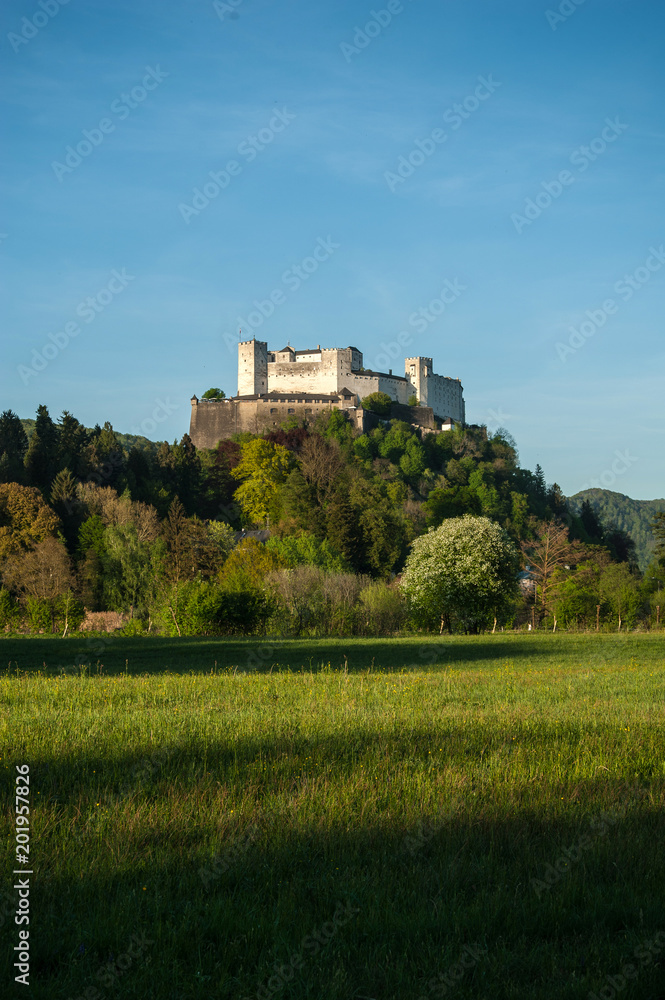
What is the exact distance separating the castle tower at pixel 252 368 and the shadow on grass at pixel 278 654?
4114 inches

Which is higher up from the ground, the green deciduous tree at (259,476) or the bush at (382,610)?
the green deciduous tree at (259,476)

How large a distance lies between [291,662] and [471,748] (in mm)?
13200

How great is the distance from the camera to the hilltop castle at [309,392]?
122938mm

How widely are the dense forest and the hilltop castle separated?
6994 mm

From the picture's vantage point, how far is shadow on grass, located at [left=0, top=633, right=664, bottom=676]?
63.3 ft

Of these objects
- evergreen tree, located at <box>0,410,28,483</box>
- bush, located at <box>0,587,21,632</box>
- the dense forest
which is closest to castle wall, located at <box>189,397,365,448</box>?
the dense forest

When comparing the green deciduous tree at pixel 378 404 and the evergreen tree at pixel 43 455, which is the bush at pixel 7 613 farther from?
the green deciduous tree at pixel 378 404

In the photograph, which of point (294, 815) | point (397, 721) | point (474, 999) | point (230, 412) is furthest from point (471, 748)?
point (230, 412)

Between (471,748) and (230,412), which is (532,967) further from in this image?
(230,412)

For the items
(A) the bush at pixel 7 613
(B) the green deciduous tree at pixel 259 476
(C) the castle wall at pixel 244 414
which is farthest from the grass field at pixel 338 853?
(C) the castle wall at pixel 244 414

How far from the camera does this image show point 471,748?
8.45 m

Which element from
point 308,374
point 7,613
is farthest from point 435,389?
point 7,613

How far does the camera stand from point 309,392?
5276 inches

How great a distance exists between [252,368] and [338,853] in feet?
430
